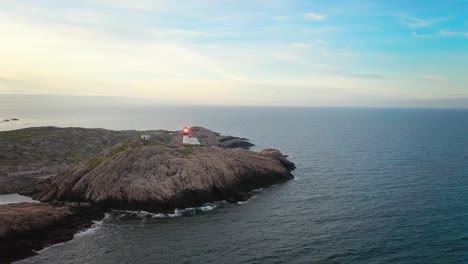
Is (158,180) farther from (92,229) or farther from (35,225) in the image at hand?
(35,225)

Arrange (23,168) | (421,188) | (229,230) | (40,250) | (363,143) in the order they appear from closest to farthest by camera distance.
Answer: (40,250)
(229,230)
(421,188)
(23,168)
(363,143)

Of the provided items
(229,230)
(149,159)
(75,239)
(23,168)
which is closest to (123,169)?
(149,159)

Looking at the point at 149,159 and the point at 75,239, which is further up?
the point at 149,159

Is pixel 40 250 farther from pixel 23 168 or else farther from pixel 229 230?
pixel 23 168

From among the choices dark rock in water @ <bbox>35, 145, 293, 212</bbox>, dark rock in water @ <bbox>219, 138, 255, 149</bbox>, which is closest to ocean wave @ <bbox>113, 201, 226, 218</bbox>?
dark rock in water @ <bbox>35, 145, 293, 212</bbox>

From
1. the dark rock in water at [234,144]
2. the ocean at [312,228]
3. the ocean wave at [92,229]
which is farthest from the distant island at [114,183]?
the dark rock in water at [234,144]

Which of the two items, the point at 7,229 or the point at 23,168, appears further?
the point at 23,168

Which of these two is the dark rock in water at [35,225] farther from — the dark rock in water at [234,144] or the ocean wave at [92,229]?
the dark rock in water at [234,144]
